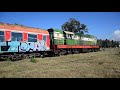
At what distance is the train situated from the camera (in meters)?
18.3

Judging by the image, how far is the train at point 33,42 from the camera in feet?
59.9

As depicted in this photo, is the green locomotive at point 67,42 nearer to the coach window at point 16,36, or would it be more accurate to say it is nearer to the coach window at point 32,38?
the coach window at point 32,38

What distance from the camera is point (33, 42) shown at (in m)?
21.9

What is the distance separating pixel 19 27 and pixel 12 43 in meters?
2.29

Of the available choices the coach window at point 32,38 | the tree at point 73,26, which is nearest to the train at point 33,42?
the coach window at point 32,38

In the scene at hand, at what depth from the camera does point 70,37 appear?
3156 cm

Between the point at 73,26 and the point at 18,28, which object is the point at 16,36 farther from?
the point at 73,26

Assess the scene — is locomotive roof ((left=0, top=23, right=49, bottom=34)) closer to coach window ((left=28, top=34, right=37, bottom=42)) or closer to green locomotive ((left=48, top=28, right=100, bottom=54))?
coach window ((left=28, top=34, right=37, bottom=42))

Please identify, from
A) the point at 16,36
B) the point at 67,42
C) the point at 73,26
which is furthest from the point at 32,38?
the point at 73,26

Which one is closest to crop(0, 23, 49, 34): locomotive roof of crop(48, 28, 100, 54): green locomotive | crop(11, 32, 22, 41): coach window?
crop(11, 32, 22, 41): coach window
